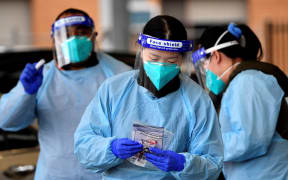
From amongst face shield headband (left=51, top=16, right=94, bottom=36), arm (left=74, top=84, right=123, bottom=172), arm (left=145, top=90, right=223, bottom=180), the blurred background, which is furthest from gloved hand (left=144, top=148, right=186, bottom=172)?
the blurred background

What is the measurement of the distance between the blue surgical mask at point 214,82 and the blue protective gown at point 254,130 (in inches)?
10.2

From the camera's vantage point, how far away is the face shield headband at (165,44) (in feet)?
9.23

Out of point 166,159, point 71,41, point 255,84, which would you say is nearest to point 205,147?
point 166,159

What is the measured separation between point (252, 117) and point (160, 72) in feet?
2.96

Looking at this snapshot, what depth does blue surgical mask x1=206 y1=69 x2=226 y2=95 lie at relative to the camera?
3896 mm

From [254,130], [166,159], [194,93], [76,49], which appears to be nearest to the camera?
[166,159]

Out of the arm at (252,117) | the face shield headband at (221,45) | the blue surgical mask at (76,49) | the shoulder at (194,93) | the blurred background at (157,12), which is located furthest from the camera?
the blurred background at (157,12)

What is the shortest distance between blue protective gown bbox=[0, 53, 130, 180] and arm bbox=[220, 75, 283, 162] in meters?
0.85

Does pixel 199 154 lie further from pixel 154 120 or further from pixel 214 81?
pixel 214 81

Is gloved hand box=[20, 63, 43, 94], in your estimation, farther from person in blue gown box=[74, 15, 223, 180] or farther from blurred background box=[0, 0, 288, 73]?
blurred background box=[0, 0, 288, 73]

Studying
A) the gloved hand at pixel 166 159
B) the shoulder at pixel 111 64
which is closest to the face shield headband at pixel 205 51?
the shoulder at pixel 111 64

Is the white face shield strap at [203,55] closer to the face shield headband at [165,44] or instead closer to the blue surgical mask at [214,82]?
the blue surgical mask at [214,82]

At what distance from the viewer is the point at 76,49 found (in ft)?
12.1

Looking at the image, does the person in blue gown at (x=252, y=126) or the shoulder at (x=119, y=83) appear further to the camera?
the person in blue gown at (x=252, y=126)
